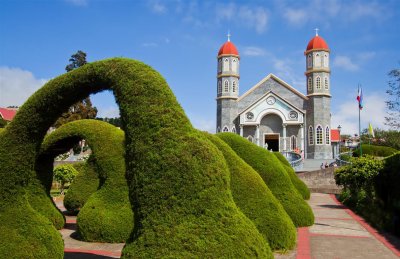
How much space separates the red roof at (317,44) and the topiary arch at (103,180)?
38.0 meters

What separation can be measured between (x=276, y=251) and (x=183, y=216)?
16.2 ft

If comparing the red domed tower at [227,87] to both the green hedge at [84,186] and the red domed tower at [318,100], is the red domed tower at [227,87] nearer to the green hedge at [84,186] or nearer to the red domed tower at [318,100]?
the red domed tower at [318,100]

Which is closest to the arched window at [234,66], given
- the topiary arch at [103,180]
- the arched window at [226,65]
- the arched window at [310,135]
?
the arched window at [226,65]

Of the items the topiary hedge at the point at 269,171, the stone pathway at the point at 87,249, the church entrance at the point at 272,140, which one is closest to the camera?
the stone pathway at the point at 87,249

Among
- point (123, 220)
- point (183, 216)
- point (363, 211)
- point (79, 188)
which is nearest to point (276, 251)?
point (123, 220)


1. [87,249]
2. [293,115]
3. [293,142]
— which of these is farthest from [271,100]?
[87,249]

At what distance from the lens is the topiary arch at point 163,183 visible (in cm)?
478

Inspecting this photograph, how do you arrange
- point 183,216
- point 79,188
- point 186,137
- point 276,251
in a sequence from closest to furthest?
point 183,216, point 186,137, point 276,251, point 79,188

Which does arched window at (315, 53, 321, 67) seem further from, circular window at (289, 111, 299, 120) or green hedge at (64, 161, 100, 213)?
green hedge at (64, 161, 100, 213)

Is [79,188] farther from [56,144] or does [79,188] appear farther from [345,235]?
[345,235]

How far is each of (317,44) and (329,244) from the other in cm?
3851

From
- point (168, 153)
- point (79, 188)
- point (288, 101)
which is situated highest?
point (288, 101)

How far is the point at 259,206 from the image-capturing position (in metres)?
9.12

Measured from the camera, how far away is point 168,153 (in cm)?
508
